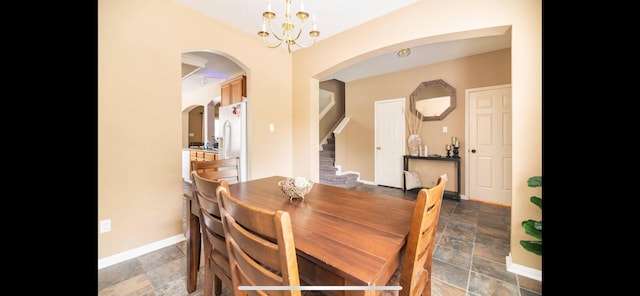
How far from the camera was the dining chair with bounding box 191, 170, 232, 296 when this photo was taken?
1.02 metres

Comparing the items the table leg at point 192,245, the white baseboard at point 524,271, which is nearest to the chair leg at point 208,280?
the table leg at point 192,245

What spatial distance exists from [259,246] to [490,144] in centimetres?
391

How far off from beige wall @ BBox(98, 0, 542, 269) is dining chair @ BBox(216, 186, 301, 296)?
1.64 metres

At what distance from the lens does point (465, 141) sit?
11.8ft

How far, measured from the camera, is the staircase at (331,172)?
431 centimetres

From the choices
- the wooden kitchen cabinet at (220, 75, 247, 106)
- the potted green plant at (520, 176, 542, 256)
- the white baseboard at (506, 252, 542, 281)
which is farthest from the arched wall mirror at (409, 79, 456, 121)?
the wooden kitchen cabinet at (220, 75, 247, 106)

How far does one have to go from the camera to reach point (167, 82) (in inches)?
83.0

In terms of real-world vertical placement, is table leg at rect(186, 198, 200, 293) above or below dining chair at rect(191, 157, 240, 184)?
below

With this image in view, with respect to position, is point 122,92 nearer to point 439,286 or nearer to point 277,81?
point 277,81

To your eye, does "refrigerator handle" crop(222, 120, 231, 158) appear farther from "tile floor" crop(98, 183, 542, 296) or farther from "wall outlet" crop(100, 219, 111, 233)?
"wall outlet" crop(100, 219, 111, 233)
